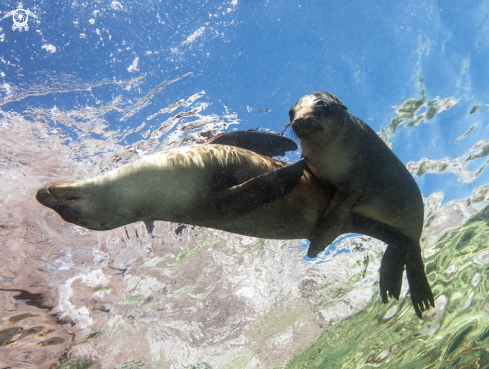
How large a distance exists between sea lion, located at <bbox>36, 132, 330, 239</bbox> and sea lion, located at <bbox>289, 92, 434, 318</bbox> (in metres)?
0.18

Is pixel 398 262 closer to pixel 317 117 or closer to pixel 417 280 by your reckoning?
pixel 417 280

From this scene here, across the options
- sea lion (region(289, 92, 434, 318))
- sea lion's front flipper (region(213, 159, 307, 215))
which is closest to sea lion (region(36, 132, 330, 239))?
sea lion's front flipper (region(213, 159, 307, 215))

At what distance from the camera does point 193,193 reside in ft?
8.53

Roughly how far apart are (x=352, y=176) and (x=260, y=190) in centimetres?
100

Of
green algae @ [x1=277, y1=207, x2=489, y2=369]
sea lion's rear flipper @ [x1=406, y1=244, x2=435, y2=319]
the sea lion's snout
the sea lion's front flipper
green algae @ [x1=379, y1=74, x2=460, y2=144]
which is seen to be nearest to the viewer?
the sea lion's front flipper

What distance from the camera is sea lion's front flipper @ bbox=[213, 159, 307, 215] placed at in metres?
2.40

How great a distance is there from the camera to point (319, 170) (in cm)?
283

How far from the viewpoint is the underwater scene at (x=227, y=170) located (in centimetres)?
282

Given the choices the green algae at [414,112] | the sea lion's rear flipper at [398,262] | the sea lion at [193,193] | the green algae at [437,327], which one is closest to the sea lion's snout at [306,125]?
the sea lion at [193,193]

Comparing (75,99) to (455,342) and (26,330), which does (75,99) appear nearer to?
(26,330)

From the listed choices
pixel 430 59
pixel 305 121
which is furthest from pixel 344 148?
pixel 430 59

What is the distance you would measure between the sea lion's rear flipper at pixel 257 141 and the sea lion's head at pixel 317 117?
644 millimetres

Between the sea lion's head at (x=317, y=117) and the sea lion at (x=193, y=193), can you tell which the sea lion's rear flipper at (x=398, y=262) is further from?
the sea lion's head at (x=317, y=117)

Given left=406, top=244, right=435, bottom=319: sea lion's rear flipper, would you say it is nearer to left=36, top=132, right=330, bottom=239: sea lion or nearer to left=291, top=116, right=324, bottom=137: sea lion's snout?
left=36, top=132, right=330, bottom=239: sea lion
